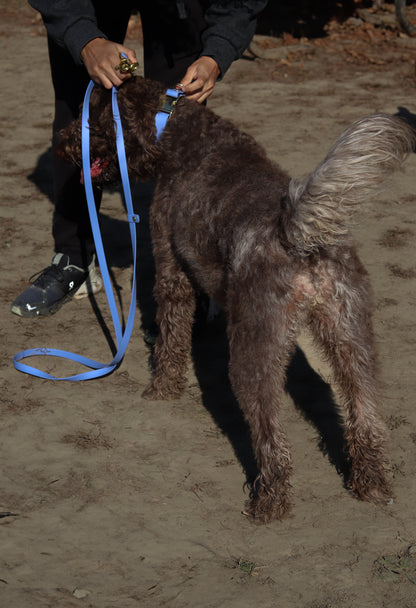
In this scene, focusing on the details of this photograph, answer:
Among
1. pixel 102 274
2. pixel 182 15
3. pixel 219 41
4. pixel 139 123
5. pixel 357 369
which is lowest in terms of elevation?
pixel 102 274

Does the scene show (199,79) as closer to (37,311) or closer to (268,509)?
(37,311)

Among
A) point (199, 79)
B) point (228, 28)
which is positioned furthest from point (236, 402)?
point (228, 28)

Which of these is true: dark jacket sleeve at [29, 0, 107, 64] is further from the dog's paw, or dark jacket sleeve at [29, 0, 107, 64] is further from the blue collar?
the dog's paw

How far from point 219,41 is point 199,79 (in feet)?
1.20

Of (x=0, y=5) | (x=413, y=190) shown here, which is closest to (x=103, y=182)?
(x=413, y=190)

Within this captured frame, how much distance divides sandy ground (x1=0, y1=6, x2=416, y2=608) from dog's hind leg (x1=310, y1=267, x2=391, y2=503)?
15 cm

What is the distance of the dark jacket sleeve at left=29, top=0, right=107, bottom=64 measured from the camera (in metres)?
4.43

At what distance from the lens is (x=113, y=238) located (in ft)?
21.7

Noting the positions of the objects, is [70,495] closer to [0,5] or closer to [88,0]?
[88,0]

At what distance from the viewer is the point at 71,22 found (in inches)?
177

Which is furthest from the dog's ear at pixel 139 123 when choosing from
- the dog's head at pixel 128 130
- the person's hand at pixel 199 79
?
the person's hand at pixel 199 79

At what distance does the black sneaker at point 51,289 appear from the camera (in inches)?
215

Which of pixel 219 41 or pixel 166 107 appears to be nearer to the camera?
pixel 166 107

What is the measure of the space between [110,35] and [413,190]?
3.39m
